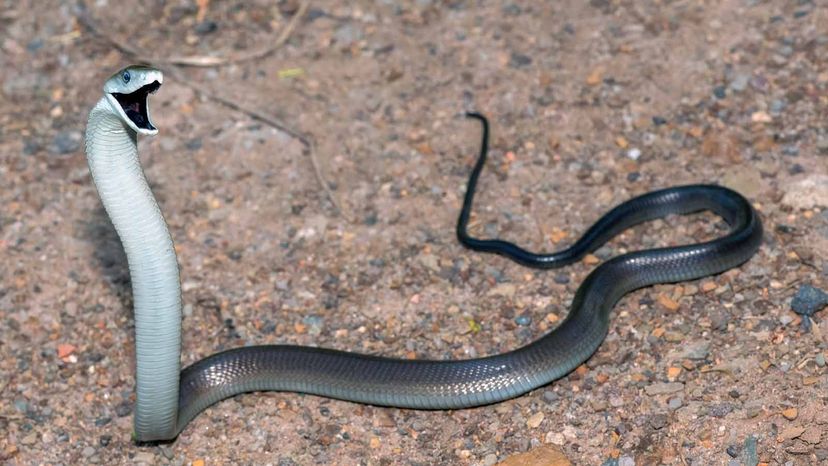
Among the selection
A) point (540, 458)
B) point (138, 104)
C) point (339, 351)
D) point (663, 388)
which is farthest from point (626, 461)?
point (138, 104)

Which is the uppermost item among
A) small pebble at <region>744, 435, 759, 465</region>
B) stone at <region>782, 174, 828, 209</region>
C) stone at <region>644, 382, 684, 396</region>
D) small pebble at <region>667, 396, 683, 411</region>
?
stone at <region>782, 174, 828, 209</region>

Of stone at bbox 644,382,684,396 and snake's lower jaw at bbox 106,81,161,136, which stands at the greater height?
snake's lower jaw at bbox 106,81,161,136

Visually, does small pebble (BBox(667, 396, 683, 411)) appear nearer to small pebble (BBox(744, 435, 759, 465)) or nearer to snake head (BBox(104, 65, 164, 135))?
small pebble (BBox(744, 435, 759, 465))

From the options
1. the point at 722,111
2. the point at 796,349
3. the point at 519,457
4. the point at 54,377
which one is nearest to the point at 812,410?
the point at 796,349

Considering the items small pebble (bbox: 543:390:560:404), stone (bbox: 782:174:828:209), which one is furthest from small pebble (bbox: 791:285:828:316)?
small pebble (bbox: 543:390:560:404)

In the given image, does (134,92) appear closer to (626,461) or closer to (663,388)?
(626,461)

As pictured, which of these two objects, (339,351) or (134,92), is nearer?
(134,92)
